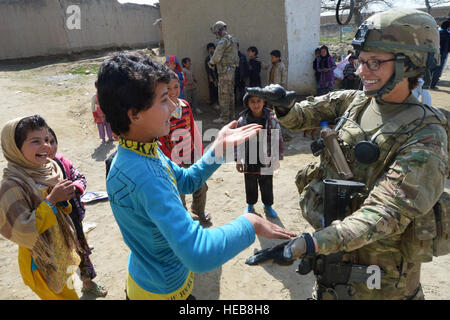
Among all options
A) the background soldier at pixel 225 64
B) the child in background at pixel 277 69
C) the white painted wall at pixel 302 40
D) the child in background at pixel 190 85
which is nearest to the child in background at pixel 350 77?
the white painted wall at pixel 302 40

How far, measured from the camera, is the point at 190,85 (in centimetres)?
900

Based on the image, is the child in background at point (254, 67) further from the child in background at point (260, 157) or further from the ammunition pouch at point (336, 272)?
the ammunition pouch at point (336, 272)

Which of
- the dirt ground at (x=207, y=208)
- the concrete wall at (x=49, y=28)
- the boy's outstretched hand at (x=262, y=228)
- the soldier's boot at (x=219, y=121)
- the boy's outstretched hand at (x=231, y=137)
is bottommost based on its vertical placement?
the dirt ground at (x=207, y=208)

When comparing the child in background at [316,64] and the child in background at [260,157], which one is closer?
the child in background at [260,157]

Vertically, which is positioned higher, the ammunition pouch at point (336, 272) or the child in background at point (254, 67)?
the child in background at point (254, 67)

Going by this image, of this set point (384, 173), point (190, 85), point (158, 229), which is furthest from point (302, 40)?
point (158, 229)

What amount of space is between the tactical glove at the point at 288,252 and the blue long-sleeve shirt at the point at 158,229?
281 mm

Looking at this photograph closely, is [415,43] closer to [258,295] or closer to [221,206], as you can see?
[258,295]

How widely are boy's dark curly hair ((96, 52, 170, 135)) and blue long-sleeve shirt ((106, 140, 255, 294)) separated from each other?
7.5 inches

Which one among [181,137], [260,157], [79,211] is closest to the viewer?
[79,211]

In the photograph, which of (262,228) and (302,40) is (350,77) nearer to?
(302,40)

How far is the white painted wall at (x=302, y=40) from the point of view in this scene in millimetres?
8398

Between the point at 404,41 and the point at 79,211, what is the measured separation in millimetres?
2903
